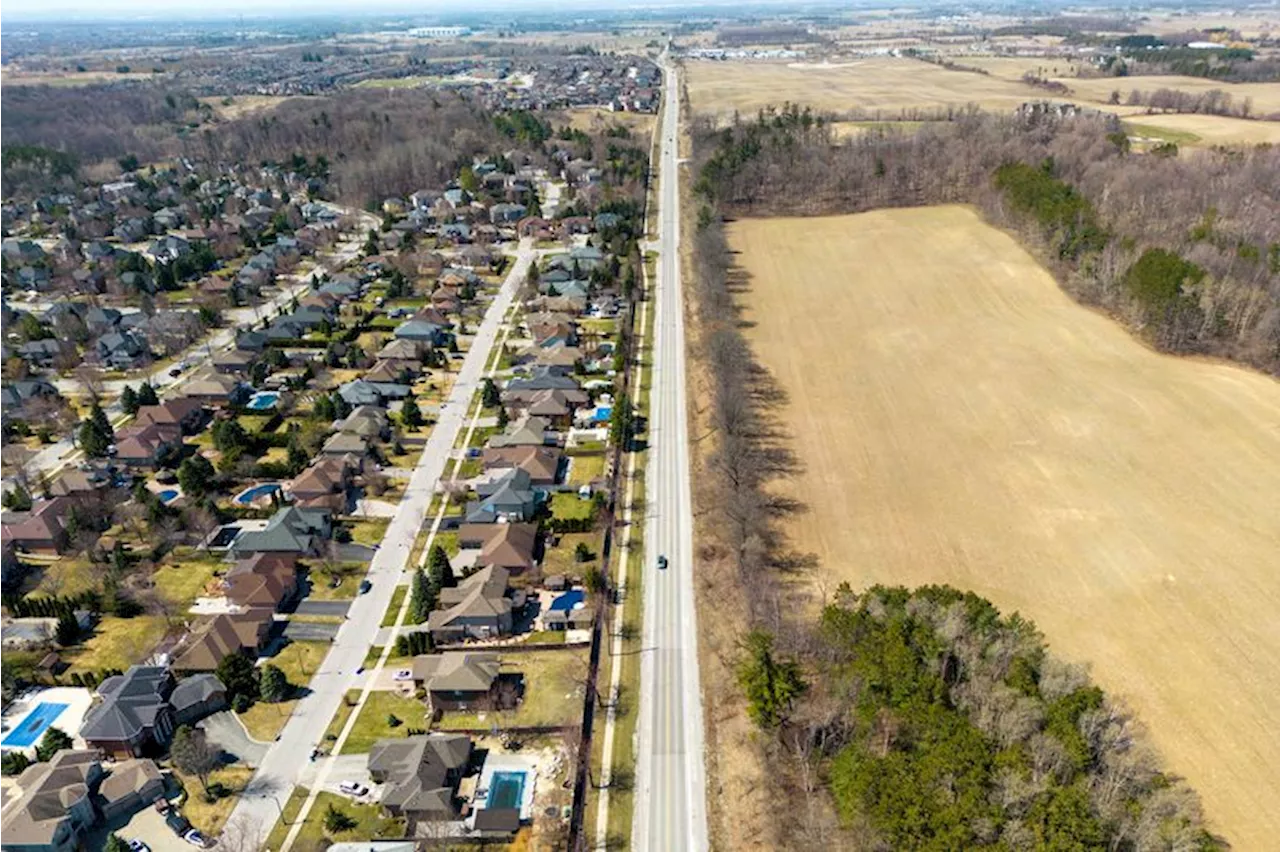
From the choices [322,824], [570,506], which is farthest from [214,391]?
[322,824]

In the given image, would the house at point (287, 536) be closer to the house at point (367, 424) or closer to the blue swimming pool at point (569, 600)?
→ the house at point (367, 424)

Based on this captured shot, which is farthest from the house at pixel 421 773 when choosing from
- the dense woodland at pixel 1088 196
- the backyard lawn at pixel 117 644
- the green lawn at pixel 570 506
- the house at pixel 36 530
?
the dense woodland at pixel 1088 196

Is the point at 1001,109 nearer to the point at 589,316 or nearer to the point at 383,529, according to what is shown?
the point at 589,316

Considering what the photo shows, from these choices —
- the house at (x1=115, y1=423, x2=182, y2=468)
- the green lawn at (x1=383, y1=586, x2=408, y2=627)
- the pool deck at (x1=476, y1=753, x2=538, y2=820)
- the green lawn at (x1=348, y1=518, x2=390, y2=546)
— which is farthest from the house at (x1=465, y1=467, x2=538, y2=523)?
the house at (x1=115, y1=423, x2=182, y2=468)

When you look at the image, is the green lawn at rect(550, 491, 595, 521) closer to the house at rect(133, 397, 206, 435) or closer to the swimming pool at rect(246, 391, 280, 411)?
the swimming pool at rect(246, 391, 280, 411)

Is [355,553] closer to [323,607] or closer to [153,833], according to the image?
[323,607]

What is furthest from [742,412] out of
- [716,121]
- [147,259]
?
[716,121]
